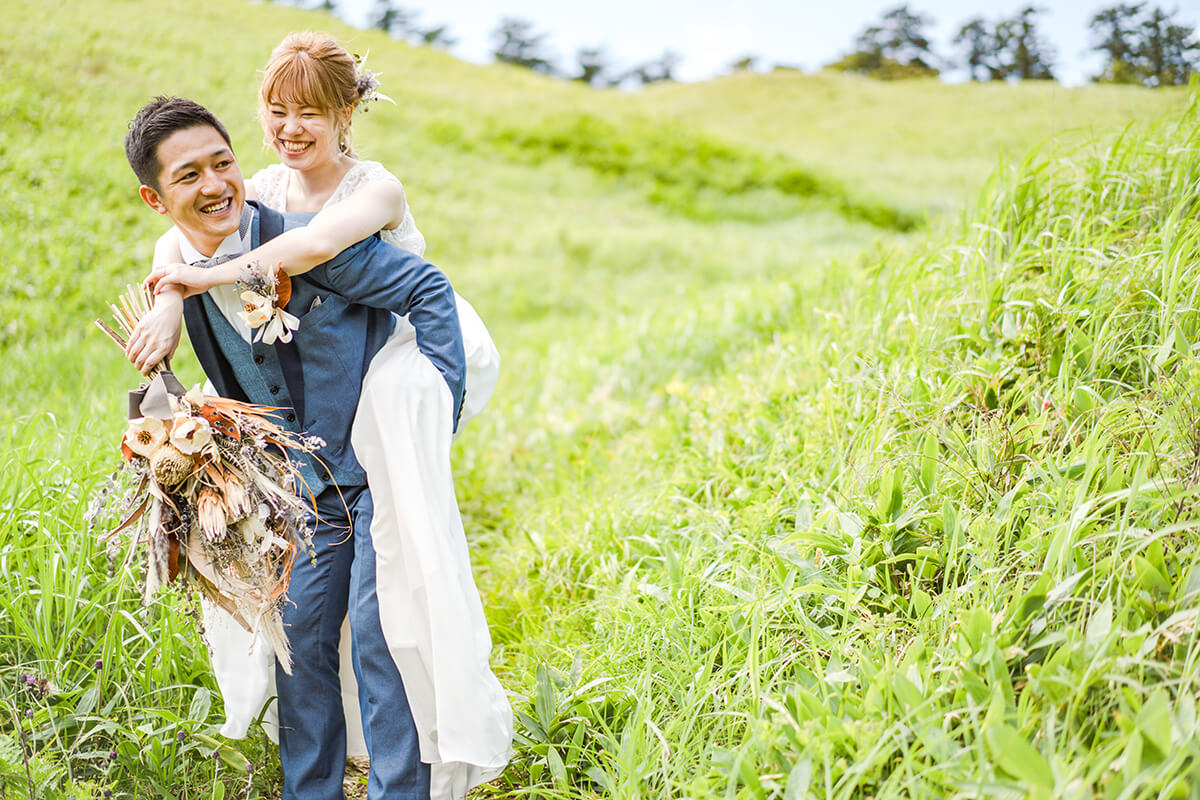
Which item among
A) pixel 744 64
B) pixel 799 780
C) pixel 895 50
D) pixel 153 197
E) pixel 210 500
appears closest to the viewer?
pixel 799 780

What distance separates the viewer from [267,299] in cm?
204

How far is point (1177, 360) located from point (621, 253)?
7.80 metres

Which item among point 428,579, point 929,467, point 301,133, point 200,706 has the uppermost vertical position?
point 301,133

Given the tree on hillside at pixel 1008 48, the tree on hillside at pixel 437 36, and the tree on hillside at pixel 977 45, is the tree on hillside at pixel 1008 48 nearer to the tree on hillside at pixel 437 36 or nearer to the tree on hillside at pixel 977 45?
the tree on hillside at pixel 977 45

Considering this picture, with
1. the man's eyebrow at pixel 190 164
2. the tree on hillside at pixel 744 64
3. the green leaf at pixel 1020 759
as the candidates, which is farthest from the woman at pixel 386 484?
the tree on hillside at pixel 744 64

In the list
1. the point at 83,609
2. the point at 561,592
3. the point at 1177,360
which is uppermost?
the point at 1177,360

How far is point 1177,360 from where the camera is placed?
2.57 m

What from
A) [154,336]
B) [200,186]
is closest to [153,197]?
[200,186]

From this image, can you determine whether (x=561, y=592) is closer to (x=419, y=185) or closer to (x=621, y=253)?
(x=621, y=253)

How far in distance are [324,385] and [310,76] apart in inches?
35.3

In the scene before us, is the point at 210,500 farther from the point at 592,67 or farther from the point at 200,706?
the point at 592,67

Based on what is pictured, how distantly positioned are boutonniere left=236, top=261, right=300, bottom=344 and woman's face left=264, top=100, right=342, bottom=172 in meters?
0.45

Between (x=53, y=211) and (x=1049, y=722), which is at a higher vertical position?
(x=53, y=211)

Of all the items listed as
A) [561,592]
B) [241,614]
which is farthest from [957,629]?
[241,614]
